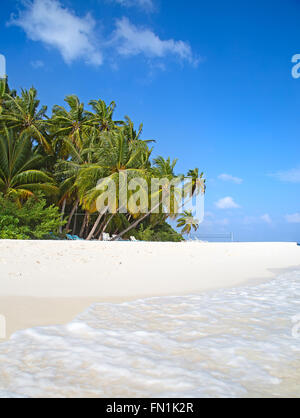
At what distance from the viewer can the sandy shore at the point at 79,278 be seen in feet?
10.3

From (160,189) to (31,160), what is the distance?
9618mm

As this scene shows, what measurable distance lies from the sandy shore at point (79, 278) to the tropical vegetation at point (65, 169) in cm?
690

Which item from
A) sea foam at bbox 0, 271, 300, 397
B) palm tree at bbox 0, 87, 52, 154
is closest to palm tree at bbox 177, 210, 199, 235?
palm tree at bbox 0, 87, 52, 154

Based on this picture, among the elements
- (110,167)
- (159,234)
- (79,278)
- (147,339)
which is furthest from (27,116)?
(147,339)

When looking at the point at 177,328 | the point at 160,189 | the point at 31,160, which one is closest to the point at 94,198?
the point at 31,160

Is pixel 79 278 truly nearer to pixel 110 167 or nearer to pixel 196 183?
pixel 110 167

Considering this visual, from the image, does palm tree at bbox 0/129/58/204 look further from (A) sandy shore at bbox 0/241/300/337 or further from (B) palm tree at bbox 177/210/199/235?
(B) palm tree at bbox 177/210/199/235

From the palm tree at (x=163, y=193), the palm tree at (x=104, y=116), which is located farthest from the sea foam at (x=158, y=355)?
the palm tree at (x=104, y=116)

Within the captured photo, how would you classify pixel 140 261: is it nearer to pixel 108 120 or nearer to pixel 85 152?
pixel 85 152

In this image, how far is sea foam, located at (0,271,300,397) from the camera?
1.53m

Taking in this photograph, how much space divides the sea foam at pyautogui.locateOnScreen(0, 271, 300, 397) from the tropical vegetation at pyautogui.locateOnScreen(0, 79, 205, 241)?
1200cm
